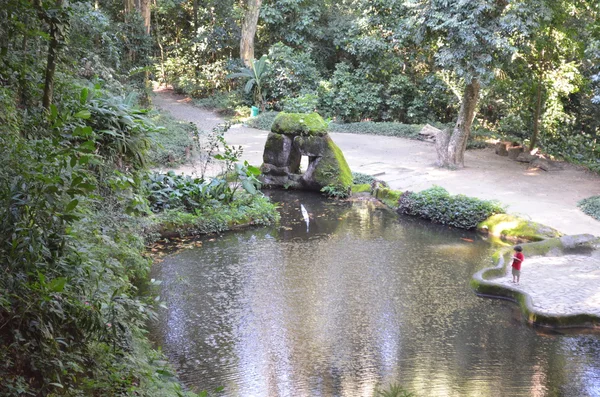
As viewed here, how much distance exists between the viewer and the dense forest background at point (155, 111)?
371cm

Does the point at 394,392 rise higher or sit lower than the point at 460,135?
lower

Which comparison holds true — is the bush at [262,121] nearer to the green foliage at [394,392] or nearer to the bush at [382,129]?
the bush at [382,129]

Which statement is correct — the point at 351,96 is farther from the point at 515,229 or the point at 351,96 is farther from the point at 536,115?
the point at 515,229

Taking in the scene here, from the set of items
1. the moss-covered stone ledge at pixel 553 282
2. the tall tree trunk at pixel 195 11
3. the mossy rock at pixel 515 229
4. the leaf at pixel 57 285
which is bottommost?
the moss-covered stone ledge at pixel 553 282

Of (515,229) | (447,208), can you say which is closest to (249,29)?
(447,208)

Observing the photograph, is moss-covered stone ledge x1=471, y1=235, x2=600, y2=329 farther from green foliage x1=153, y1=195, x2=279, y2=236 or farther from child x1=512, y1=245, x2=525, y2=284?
green foliage x1=153, y1=195, x2=279, y2=236

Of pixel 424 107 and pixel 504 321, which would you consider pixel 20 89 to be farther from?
pixel 424 107

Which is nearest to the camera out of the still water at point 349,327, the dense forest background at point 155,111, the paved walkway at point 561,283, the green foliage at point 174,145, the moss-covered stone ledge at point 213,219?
the dense forest background at point 155,111

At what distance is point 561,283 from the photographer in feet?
27.6

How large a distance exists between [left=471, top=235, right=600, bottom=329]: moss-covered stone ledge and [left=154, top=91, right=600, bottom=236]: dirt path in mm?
1156

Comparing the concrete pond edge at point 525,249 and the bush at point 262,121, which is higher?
the bush at point 262,121

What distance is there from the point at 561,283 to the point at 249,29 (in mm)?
19012

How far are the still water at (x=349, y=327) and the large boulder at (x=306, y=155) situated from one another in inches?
133

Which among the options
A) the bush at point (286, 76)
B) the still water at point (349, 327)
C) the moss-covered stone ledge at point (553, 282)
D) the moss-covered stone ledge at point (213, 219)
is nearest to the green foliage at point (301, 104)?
the bush at point (286, 76)
